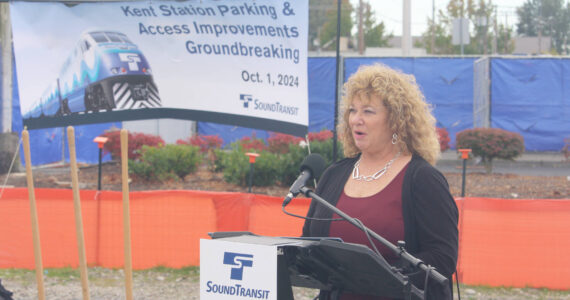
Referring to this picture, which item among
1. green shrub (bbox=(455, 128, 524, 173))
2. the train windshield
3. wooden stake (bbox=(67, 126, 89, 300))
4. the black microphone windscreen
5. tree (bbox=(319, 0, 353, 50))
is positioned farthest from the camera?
tree (bbox=(319, 0, 353, 50))

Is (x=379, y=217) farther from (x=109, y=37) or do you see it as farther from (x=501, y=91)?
(x=501, y=91)

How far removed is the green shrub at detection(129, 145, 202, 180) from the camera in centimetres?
1296

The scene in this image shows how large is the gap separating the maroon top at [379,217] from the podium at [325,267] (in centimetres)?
30

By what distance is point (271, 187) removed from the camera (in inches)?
477

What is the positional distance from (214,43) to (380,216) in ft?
17.4

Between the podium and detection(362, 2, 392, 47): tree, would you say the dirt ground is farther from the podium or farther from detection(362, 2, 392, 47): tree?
detection(362, 2, 392, 47): tree

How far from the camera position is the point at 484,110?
65.8 ft

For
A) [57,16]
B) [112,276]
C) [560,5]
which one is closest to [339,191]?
[112,276]

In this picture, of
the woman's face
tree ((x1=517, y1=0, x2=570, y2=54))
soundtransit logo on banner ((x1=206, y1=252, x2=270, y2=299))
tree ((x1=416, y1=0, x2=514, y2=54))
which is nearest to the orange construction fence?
the woman's face

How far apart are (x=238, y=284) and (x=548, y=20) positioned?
7863 centimetres

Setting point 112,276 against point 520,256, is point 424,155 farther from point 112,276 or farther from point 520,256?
point 112,276

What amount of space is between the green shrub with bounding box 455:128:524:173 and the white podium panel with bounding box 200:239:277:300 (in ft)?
44.2

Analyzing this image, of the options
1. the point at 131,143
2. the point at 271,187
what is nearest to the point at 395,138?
the point at 271,187

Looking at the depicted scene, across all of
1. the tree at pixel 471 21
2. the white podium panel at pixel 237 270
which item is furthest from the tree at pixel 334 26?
the white podium panel at pixel 237 270
